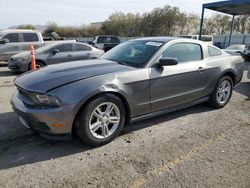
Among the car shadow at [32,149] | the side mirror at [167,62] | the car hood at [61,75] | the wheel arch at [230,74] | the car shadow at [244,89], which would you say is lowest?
the car shadow at [244,89]

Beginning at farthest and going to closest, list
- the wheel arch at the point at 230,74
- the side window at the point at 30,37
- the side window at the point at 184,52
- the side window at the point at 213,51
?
the side window at the point at 30,37 < the wheel arch at the point at 230,74 < the side window at the point at 213,51 < the side window at the point at 184,52

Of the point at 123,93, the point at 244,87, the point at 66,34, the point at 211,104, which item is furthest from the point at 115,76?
the point at 66,34

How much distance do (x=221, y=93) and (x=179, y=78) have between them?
159 cm

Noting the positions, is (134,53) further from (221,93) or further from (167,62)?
(221,93)

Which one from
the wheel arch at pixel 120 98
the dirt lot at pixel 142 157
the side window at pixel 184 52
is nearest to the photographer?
the dirt lot at pixel 142 157

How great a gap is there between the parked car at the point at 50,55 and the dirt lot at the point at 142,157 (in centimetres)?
533

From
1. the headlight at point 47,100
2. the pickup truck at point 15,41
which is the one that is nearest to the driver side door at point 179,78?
the headlight at point 47,100

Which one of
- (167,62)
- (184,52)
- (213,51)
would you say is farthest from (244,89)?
(167,62)

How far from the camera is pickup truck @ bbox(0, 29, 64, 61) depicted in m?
11.8

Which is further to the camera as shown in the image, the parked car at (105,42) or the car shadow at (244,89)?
the parked car at (105,42)

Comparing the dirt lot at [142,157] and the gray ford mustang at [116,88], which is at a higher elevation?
the gray ford mustang at [116,88]

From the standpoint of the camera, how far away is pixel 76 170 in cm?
298

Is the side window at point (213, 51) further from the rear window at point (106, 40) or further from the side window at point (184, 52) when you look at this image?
the rear window at point (106, 40)

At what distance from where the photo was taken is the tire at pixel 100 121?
130 inches
